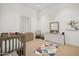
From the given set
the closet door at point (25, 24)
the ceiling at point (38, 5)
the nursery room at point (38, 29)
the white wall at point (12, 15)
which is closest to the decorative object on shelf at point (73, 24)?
the nursery room at point (38, 29)

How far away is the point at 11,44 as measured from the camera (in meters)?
1.64

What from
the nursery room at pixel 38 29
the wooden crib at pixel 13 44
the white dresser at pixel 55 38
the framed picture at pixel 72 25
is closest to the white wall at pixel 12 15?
the nursery room at pixel 38 29

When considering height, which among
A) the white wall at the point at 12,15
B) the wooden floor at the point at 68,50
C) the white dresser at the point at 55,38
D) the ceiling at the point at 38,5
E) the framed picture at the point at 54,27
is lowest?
the wooden floor at the point at 68,50

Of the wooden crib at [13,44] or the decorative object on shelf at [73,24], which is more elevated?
the decorative object on shelf at [73,24]

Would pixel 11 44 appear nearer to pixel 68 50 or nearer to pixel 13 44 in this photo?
pixel 13 44

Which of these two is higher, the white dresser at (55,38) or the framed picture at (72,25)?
the framed picture at (72,25)

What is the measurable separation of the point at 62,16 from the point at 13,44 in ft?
3.12

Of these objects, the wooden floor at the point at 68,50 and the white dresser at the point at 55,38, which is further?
the white dresser at the point at 55,38

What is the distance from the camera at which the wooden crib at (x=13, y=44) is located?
1.56 metres

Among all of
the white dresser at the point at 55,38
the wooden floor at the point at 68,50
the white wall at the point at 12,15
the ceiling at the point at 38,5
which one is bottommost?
the wooden floor at the point at 68,50

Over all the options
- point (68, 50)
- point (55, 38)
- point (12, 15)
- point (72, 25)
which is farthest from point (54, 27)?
point (12, 15)

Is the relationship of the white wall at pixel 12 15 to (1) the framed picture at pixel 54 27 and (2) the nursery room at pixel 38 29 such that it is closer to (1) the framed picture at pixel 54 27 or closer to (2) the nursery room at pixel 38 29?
(2) the nursery room at pixel 38 29

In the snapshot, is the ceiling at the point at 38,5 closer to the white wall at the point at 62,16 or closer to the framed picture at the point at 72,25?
the white wall at the point at 62,16

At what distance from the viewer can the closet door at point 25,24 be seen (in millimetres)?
1595
